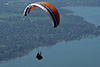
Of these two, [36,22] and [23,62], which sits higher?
[36,22]

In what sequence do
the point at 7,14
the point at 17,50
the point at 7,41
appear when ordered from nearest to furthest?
the point at 17,50 → the point at 7,41 → the point at 7,14

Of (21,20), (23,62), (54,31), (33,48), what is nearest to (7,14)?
(21,20)

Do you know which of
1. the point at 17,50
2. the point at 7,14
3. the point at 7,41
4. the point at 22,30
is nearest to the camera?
the point at 17,50

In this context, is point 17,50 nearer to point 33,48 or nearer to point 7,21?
point 33,48

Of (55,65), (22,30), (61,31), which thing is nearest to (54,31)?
(61,31)

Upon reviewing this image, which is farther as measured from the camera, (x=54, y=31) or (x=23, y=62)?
(x=54, y=31)

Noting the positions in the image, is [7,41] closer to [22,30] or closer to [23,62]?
[22,30]
